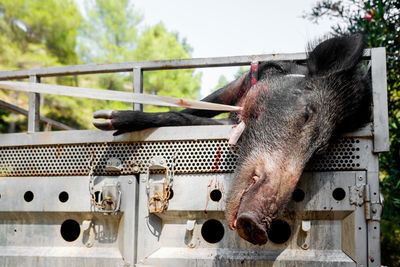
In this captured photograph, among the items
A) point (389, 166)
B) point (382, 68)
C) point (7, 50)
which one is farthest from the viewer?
point (7, 50)

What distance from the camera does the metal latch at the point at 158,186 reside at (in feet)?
9.56

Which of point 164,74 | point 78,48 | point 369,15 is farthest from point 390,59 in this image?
point 78,48

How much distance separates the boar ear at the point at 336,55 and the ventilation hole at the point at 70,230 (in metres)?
2.28

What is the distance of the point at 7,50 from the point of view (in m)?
18.8

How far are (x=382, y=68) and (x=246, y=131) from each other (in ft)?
3.57

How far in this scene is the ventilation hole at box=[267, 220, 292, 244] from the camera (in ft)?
9.54

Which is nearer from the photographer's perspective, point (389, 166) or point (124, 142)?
point (124, 142)

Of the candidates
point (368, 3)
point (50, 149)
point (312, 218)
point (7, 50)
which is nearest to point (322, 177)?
point (312, 218)

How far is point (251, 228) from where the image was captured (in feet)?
7.47

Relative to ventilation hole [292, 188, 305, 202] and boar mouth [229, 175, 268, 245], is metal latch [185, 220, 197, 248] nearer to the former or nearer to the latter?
boar mouth [229, 175, 268, 245]

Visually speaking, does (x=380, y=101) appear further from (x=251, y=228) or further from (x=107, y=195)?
(x=107, y=195)

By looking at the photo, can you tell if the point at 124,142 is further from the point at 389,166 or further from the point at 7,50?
the point at 7,50

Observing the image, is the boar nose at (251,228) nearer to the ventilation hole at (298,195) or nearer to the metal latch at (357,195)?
the ventilation hole at (298,195)

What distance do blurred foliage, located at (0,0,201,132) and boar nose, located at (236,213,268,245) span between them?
16.4 m
